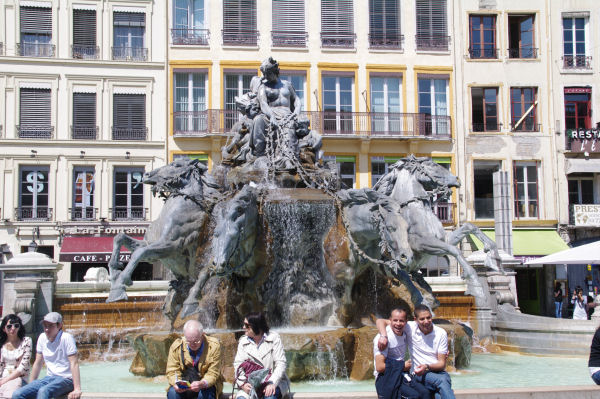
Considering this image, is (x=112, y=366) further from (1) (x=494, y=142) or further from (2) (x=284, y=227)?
(1) (x=494, y=142)

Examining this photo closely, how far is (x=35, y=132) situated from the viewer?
105ft

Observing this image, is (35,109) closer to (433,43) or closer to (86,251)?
(86,251)

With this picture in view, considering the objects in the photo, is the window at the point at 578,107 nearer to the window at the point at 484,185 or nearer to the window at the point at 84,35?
the window at the point at 484,185

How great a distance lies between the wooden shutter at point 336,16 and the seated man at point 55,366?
29404mm

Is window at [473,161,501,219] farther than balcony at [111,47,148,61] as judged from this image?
Yes

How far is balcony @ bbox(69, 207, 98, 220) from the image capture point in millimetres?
31375

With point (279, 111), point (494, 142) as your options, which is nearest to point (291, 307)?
point (279, 111)

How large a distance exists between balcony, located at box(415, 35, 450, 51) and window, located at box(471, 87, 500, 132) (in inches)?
103

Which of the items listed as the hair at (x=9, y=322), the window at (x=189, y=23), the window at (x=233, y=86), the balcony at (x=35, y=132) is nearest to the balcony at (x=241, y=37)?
the window at (x=189, y=23)

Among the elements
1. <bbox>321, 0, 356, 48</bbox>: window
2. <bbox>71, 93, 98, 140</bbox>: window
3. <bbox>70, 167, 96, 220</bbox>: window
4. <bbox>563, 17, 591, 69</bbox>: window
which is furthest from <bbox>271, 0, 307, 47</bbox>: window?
<bbox>563, 17, 591, 69</bbox>: window

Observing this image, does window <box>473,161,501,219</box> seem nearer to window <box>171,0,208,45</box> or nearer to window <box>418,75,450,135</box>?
window <box>418,75,450,135</box>

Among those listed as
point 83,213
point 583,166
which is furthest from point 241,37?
point 583,166

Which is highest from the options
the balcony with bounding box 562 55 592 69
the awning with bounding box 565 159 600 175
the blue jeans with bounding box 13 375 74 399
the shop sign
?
the balcony with bounding box 562 55 592 69

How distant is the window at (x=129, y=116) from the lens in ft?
107
